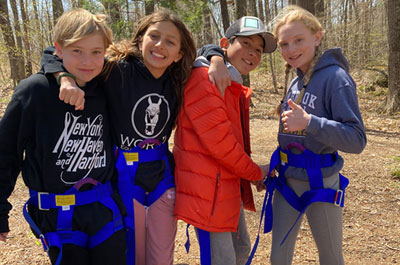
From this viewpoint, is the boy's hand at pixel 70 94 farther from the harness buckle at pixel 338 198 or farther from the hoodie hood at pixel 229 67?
the harness buckle at pixel 338 198

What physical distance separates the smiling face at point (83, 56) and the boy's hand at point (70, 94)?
130 mm

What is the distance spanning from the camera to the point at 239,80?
2457mm

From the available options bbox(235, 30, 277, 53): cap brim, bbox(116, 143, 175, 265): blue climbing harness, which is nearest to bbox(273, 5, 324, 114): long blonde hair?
bbox(235, 30, 277, 53): cap brim

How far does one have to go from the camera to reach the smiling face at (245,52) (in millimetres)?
2568

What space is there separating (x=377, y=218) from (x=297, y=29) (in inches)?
110

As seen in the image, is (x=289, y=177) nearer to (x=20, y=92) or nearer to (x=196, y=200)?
(x=196, y=200)

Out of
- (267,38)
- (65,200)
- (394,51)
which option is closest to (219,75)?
(267,38)

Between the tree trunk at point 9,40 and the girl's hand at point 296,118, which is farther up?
the tree trunk at point 9,40

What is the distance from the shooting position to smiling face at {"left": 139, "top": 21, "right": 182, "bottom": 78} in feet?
7.52

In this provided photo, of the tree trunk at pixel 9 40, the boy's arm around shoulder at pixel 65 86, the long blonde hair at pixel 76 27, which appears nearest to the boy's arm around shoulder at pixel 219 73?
the long blonde hair at pixel 76 27

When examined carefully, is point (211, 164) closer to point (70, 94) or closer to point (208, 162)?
point (208, 162)

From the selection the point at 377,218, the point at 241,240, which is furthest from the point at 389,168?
the point at 241,240

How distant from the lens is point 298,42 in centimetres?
227

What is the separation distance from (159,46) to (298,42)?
3.05ft
